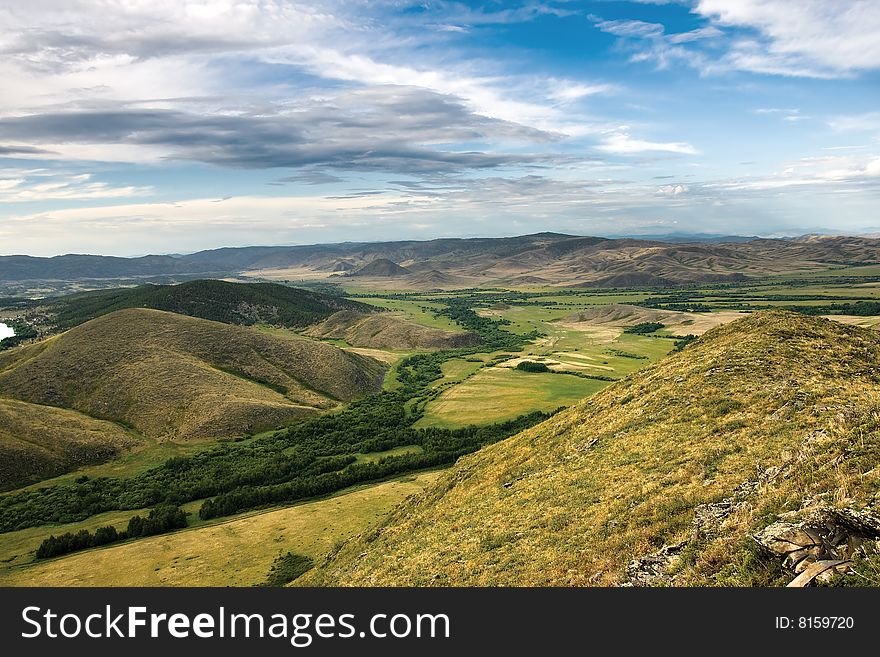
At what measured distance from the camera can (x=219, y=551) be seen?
69562 mm

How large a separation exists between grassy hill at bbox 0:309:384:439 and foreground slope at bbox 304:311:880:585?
100657 mm

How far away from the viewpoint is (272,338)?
192500 mm

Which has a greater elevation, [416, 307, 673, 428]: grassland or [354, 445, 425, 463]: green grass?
[416, 307, 673, 428]: grassland

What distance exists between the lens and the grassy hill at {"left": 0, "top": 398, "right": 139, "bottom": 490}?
9946 cm

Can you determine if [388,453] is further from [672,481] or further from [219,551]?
[672,481]

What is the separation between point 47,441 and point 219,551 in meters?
69.7

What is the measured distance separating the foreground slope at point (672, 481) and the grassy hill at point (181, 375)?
100657 millimetres

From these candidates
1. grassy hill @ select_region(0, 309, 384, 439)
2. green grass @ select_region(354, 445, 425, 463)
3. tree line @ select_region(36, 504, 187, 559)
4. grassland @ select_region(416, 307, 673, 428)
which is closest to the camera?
tree line @ select_region(36, 504, 187, 559)

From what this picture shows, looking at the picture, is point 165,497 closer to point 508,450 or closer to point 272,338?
point 508,450

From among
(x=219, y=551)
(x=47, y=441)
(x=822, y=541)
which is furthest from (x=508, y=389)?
(x=822, y=541)

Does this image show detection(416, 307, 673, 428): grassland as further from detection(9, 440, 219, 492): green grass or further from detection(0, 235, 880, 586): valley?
detection(9, 440, 219, 492): green grass

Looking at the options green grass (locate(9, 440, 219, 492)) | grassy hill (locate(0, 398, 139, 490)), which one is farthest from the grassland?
grassy hill (locate(0, 398, 139, 490))

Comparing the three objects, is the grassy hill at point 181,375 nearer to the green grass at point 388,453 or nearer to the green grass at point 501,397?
the green grass at point 501,397
